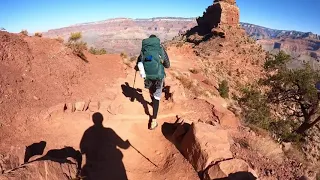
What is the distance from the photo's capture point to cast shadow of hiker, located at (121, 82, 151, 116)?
9.21m

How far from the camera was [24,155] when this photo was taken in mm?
4723

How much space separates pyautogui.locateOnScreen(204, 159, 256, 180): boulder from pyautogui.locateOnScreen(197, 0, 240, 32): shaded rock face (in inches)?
2124

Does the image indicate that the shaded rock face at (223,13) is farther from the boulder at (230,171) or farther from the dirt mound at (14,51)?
the boulder at (230,171)

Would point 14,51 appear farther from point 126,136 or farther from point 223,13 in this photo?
point 223,13

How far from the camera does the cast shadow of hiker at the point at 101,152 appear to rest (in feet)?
18.1

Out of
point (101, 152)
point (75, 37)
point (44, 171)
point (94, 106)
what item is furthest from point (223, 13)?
point (44, 171)

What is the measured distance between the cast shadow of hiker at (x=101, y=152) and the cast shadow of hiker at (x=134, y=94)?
6.52 ft

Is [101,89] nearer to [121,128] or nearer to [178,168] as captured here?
[121,128]

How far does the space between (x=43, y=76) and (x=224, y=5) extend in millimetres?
54584

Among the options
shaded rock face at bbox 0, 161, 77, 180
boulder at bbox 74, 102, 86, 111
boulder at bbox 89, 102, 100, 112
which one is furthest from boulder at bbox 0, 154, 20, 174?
boulder at bbox 89, 102, 100, 112

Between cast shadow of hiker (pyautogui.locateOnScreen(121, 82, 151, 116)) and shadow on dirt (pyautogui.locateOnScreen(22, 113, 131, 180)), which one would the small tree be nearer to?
cast shadow of hiker (pyautogui.locateOnScreen(121, 82, 151, 116))

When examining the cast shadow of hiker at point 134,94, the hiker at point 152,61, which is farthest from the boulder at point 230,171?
the cast shadow of hiker at point 134,94

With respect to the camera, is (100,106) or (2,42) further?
(2,42)

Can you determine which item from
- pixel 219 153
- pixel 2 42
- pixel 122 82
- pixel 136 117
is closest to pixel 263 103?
pixel 122 82
